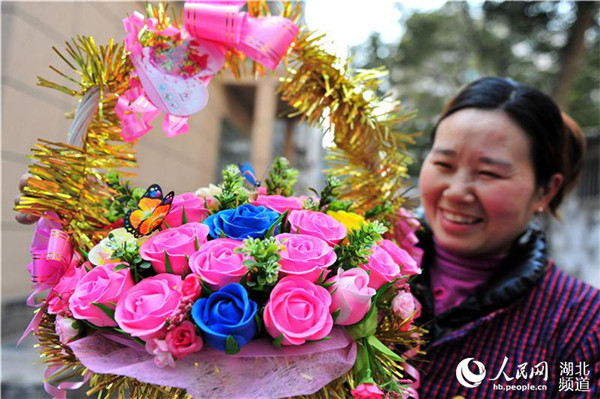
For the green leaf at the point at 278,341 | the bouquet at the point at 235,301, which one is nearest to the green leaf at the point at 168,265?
the bouquet at the point at 235,301

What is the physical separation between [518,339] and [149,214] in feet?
3.60

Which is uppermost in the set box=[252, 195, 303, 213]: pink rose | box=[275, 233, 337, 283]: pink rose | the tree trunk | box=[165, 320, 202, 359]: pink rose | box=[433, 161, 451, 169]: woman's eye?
the tree trunk

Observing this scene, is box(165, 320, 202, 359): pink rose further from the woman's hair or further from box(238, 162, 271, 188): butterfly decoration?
the woman's hair

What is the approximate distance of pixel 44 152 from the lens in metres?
0.91

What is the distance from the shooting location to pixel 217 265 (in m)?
0.74

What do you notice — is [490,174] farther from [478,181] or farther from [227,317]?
[227,317]

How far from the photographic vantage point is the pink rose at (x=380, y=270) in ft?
2.78

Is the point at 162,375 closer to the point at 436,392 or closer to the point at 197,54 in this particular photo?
the point at 197,54

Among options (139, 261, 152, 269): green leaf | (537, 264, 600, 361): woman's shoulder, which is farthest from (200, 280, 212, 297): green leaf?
(537, 264, 600, 361): woman's shoulder

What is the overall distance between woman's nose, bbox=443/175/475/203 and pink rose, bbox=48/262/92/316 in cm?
99

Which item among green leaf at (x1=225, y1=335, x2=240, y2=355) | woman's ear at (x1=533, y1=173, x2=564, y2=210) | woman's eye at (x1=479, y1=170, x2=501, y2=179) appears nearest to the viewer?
green leaf at (x1=225, y1=335, x2=240, y2=355)

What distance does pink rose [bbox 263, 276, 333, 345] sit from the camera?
0.70 metres

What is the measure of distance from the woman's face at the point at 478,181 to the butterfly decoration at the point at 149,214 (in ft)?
2.89

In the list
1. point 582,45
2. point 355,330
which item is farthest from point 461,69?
point 355,330
